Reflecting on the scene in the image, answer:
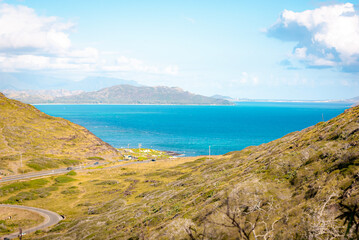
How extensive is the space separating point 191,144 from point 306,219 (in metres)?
165

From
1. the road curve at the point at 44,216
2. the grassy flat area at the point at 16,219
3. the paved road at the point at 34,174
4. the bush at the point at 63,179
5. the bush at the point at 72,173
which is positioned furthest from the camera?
the bush at the point at 72,173

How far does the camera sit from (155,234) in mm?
30016

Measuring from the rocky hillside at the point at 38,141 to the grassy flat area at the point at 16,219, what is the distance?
42.3m

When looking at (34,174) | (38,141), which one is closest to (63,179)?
(34,174)

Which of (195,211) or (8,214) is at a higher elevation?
(195,211)

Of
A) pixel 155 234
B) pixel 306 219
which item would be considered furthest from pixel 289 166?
pixel 155 234

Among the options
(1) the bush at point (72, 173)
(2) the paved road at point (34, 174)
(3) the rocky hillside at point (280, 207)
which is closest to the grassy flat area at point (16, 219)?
(3) the rocky hillside at point (280, 207)

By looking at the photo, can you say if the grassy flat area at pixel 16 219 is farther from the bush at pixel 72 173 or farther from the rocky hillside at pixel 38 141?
the rocky hillside at pixel 38 141

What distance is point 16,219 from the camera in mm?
56938

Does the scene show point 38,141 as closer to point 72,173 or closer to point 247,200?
point 72,173

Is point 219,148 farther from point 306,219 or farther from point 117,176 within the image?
point 306,219

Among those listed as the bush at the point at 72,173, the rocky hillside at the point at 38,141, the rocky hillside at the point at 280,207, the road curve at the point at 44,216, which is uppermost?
the rocky hillside at the point at 280,207

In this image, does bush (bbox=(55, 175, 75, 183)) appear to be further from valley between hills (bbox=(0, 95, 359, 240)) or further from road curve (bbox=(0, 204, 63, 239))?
road curve (bbox=(0, 204, 63, 239))

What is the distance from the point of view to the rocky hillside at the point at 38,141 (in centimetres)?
10981
